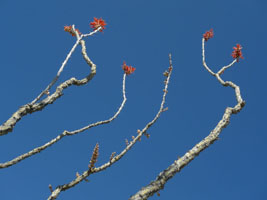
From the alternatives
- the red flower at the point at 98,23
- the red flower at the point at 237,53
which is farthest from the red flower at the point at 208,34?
the red flower at the point at 98,23

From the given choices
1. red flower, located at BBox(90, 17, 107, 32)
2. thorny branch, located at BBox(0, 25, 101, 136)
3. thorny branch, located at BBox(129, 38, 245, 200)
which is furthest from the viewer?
red flower, located at BBox(90, 17, 107, 32)

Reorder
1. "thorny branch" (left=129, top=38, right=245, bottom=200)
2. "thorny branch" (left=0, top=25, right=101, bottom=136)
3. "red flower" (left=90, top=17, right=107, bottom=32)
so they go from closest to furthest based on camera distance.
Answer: "thorny branch" (left=129, top=38, right=245, bottom=200)
"thorny branch" (left=0, top=25, right=101, bottom=136)
"red flower" (left=90, top=17, right=107, bottom=32)

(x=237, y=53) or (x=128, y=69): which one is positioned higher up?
(x=128, y=69)

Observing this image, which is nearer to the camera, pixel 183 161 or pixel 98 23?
pixel 183 161

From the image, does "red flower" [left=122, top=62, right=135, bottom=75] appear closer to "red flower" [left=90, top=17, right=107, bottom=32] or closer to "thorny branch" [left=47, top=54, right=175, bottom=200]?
"red flower" [left=90, top=17, right=107, bottom=32]

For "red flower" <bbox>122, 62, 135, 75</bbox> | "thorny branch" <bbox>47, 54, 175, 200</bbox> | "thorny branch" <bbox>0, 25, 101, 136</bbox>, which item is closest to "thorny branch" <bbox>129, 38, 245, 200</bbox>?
"thorny branch" <bbox>47, 54, 175, 200</bbox>

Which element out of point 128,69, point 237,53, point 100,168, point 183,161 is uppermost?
point 128,69

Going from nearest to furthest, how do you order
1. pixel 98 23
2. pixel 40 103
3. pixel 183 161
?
pixel 183 161
pixel 40 103
pixel 98 23

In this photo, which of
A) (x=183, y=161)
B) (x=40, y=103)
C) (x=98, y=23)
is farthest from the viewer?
(x=98, y=23)

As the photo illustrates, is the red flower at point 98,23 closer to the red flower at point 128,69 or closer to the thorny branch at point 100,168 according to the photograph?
the red flower at point 128,69

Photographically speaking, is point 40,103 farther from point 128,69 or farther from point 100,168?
point 128,69

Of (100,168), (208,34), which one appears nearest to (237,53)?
(208,34)


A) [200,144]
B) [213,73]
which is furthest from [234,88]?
[200,144]

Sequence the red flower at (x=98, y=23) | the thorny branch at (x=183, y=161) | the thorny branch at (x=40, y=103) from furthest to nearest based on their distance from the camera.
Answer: the red flower at (x=98, y=23) → the thorny branch at (x=40, y=103) → the thorny branch at (x=183, y=161)
